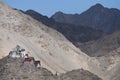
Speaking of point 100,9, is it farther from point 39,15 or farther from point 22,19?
point 22,19

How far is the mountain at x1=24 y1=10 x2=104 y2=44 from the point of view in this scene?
144 metres

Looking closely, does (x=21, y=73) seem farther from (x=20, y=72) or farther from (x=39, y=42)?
(x=39, y=42)

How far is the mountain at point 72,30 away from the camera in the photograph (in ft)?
471

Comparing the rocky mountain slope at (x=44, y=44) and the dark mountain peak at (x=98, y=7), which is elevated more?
the dark mountain peak at (x=98, y=7)

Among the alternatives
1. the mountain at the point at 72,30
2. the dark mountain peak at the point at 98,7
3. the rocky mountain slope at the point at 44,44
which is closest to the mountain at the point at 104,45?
the mountain at the point at 72,30

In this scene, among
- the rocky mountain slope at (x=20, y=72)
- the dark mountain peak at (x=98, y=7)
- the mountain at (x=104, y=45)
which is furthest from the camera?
the dark mountain peak at (x=98, y=7)

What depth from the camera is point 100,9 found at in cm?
19612

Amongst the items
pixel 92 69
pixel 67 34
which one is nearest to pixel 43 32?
pixel 92 69

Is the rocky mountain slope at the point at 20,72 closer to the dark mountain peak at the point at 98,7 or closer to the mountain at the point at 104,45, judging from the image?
the mountain at the point at 104,45

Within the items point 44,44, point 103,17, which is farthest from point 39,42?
point 103,17

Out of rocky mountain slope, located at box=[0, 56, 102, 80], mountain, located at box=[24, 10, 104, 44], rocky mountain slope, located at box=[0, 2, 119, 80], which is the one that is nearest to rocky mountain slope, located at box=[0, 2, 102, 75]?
rocky mountain slope, located at box=[0, 2, 119, 80]

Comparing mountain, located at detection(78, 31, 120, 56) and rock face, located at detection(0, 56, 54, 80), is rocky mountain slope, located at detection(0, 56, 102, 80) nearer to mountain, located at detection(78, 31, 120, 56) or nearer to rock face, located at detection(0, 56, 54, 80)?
rock face, located at detection(0, 56, 54, 80)

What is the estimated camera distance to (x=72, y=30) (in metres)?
151

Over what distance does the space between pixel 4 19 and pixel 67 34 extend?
6343 cm
